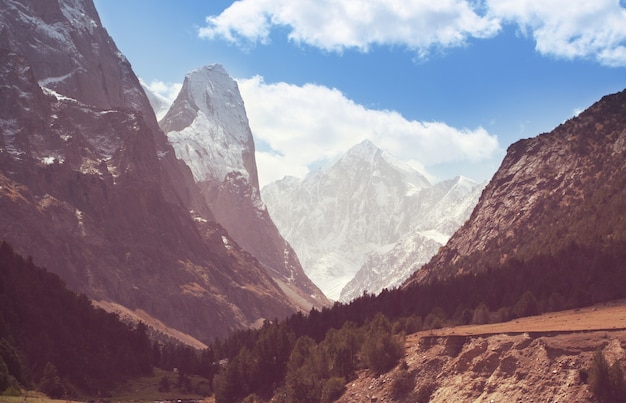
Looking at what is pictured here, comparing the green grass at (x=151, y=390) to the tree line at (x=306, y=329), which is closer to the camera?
the tree line at (x=306, y=329)

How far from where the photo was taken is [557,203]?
15838cm

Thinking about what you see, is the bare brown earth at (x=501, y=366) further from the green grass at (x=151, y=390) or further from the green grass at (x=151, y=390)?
the green grass at (x=151, y=390)

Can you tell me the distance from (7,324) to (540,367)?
66.1 metres

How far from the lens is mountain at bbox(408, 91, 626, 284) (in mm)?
120375

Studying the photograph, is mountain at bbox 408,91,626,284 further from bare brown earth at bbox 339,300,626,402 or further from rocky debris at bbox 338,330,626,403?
rocky debris at bbox 338,330,626,403

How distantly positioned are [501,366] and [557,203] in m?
109

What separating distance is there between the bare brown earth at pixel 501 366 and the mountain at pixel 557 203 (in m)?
45.8

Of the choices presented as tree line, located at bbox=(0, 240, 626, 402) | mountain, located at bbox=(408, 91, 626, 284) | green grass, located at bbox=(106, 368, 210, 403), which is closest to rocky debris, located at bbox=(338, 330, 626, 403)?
tree line, located at bbox=(0, 240, 626, 402)

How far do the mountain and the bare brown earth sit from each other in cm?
4575

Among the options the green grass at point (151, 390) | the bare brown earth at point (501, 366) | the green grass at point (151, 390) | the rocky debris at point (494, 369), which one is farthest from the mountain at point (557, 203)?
the green grass at point (151, 390)

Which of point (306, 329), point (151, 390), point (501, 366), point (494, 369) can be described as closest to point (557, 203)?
point (306, 329)

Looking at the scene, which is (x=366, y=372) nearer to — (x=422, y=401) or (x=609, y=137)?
(x=422, y=401)

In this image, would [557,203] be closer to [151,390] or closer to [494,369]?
[151,390]

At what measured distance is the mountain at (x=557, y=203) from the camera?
120 metres
